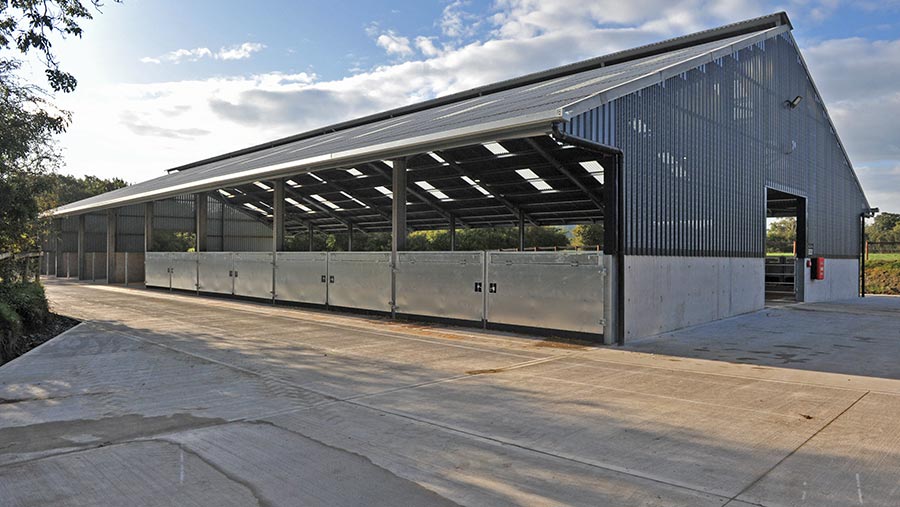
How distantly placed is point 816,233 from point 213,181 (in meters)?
24.0

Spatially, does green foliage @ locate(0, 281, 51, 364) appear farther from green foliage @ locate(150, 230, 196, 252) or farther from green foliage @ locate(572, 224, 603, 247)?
green foliage @ locate(572, 224, 603, 247)

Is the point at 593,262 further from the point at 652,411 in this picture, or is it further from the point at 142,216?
the point at 142,216

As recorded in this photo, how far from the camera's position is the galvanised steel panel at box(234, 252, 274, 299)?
→ 2134 centimetres

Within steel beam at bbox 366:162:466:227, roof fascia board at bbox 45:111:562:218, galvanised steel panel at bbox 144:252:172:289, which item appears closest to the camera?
roof fascia board at bbox 45:111:562:218

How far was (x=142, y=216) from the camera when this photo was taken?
37531mm

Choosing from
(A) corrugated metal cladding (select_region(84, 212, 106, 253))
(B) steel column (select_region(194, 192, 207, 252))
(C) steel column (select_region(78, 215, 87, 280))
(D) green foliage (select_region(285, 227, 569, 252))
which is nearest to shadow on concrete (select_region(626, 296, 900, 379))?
(B) steel column (select_region(194, 192, 207, 252))

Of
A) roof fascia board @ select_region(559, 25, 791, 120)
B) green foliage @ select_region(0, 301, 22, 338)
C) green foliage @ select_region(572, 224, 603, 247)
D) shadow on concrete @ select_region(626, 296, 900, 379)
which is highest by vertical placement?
roof fascia board @ select_region(559, 25, 791, 120)

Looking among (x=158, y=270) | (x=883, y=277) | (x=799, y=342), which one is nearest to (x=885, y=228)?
(x=883, y=277)

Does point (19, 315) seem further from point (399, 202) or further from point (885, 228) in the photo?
point (885, 228)

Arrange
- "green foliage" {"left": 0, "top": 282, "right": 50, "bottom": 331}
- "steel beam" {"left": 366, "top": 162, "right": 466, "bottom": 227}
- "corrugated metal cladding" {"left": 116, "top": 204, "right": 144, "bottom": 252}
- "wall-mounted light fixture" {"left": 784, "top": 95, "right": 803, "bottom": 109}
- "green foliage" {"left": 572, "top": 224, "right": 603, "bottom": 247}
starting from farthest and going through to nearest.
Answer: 1. "green foliage" {"left": 572, "top": 224, "right": 603, "bottom": 247}
2. "corrugated metal cladding" {"left": 116, "top": 204, "right": 144, "bottom": 252}
3. "steel beam" {"left": 366, "top": 162, "right": 466, "bottom": 227}
4. "wall-mounted light fixture" {"left": 784, "top": 95, "right": 803, "bottom": 109}
5. "green foliage" {"left": 0, "top": 282, "right": 50, "bottom": 331}

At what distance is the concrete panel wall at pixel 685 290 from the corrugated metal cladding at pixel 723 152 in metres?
0.36

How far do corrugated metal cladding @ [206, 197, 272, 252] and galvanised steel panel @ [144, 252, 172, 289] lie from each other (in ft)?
29.1

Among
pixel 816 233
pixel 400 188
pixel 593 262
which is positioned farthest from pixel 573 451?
pixel 816 233

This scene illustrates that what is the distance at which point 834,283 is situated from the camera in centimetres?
2550
